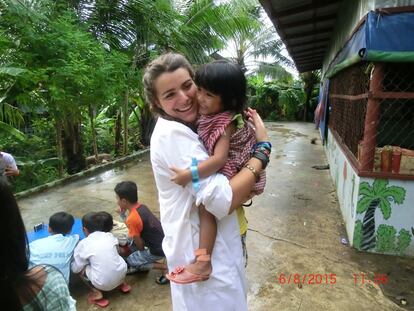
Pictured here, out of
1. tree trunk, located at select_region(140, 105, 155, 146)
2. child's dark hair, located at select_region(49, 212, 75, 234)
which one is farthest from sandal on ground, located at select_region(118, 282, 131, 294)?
tree trunk, located at select_region(140, 105, 155, 146)

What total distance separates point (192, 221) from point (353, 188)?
2961mm

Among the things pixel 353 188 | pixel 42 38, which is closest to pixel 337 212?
pixel 353 188

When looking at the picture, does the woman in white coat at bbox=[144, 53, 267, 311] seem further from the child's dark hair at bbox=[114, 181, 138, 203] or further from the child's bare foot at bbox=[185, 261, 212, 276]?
the child's dark hair at bbox=[114, 181, 138, 203]

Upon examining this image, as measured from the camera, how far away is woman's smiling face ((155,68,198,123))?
134 centimetres

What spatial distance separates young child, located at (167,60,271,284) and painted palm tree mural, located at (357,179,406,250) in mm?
2417

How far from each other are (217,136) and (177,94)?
0.81ft

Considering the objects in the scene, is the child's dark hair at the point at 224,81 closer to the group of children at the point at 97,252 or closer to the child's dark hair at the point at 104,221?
the group of children at the point at 97,252

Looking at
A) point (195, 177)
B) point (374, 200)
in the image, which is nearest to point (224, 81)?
point (195, 177)

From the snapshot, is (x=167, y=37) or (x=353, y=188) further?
(x=167, y=37)

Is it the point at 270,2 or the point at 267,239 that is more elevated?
the point at 270,2

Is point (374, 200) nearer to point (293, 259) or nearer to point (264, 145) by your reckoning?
point (293, 259)

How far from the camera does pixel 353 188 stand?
3742mm

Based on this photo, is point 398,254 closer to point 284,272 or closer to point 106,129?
point 284,272

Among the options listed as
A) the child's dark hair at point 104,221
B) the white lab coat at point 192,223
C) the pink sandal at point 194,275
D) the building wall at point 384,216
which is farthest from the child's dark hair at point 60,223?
the building wall at point 384,216
